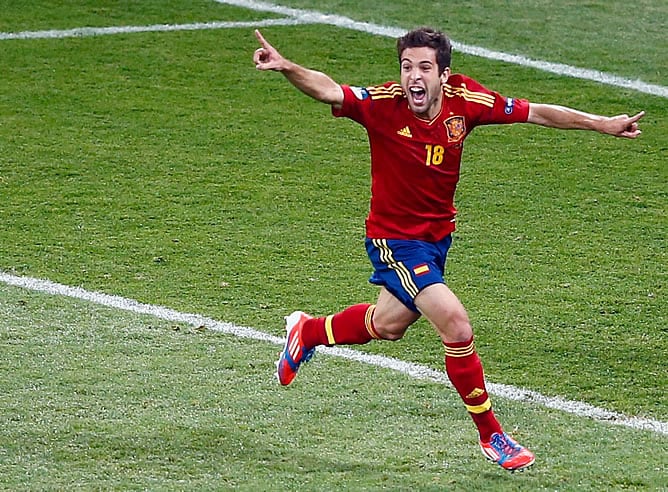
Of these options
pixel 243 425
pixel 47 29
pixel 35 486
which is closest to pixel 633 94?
pixel 47 29

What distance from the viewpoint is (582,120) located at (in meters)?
5.32

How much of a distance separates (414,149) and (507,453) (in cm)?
121

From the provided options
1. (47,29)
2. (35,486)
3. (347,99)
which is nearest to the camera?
(35,486)

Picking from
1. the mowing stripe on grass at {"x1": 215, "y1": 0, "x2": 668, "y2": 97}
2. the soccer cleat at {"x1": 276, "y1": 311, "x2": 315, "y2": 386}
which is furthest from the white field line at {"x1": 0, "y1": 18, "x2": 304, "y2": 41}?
the soccer cleat at {"x1": 276, "y1": 311, "x2": 315, "y2": 386}

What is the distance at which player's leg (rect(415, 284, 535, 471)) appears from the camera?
4965 millimetres

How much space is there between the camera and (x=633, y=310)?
6.75 metres

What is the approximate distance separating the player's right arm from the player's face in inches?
10.5

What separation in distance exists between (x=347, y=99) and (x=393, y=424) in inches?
52.3

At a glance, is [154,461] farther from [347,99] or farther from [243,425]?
[347,99]

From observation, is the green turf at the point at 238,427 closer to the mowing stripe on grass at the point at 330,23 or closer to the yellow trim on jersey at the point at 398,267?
the yellow trim on jersey at the point at 398,267

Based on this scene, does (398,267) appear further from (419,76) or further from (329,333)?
(419,76)

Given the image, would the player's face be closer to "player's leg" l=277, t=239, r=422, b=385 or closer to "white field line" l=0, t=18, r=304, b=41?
"player's leg" l=277, t=239, r=422, b=385

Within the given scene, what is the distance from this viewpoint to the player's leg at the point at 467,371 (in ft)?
16.3

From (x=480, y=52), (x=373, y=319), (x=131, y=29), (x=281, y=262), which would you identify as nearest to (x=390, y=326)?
(x=373, y=319)
